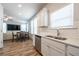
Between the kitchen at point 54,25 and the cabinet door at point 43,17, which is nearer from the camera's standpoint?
the kitchen at point 54,25

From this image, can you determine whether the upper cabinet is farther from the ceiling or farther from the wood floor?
the wood floor

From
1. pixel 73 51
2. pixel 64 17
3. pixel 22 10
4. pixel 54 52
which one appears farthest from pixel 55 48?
pixel 22 10

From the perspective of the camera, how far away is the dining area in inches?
54.3

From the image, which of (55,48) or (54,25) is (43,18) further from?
(55,48)

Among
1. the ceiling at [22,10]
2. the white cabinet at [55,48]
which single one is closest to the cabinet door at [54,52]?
the white cabinet at [55,48]

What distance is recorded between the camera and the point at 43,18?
1.50m

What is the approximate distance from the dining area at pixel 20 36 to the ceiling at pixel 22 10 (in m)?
0.19

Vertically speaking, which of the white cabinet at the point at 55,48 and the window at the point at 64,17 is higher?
the window at the point at 64,17

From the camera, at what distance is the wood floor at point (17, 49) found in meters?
1.29

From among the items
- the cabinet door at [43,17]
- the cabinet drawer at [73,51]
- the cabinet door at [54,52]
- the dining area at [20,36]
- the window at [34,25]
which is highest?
the cabinet door at [43,17]

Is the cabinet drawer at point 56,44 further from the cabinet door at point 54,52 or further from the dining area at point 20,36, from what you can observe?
the dining area at point 20,36

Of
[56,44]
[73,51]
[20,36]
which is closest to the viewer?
[73,51]

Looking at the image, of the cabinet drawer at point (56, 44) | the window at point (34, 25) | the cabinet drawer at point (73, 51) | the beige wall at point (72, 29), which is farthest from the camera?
the window at point (34, 25)

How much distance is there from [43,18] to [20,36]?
0.47m
